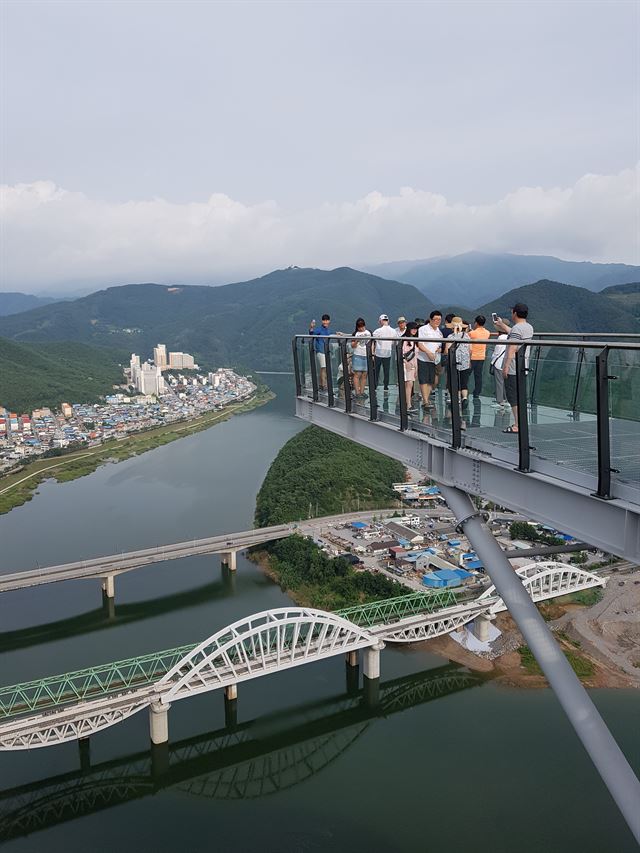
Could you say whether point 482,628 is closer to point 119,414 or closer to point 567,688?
point 567,688

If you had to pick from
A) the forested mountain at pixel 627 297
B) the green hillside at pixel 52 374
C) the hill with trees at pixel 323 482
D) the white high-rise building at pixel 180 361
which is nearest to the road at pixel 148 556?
the hill with trees at pixel 323 482

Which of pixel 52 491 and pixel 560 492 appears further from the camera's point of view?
pixel 52 491

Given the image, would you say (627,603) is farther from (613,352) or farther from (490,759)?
(613,352)

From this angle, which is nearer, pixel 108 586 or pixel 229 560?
pixel 108 586

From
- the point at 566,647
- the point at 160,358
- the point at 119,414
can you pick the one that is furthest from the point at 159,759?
the point at 160,358

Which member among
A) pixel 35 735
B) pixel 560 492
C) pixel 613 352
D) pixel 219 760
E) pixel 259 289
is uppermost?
pixel 259 289

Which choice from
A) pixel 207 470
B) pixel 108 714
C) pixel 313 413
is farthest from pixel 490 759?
pixel 207 470
